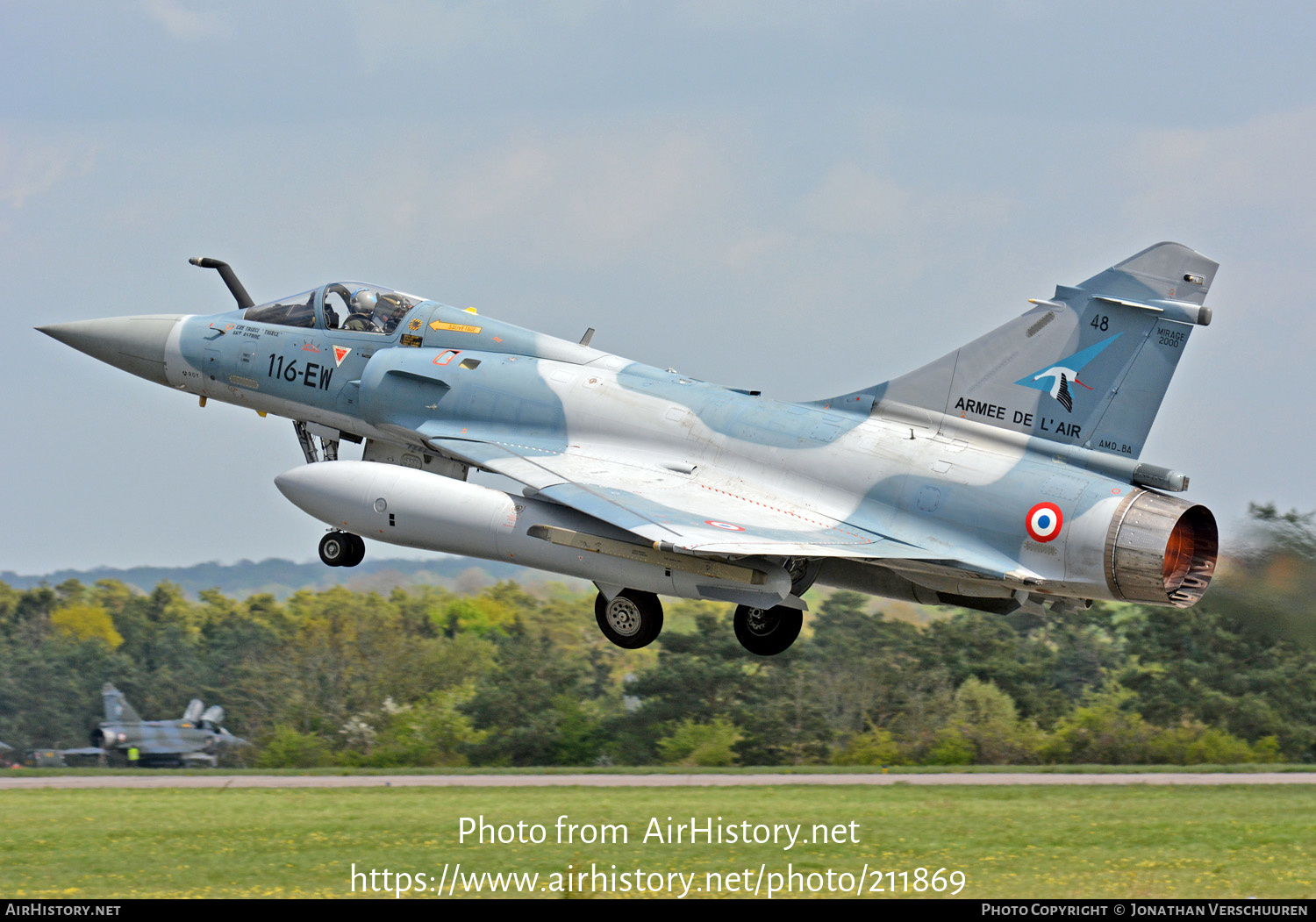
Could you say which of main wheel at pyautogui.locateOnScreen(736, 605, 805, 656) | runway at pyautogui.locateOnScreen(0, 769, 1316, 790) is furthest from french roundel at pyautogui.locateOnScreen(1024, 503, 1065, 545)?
runway at pyautogui.locateOnScreen(0, 769, 1316, 790)

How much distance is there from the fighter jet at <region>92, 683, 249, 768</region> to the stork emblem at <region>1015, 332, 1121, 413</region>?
46832mm

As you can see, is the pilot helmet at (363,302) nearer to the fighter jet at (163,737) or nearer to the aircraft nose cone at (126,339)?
the aircraft nose cone at (126,339)

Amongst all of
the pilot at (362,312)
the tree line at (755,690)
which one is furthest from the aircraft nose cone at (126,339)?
the tree line at (755,690)

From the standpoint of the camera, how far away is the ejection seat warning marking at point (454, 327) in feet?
54.4

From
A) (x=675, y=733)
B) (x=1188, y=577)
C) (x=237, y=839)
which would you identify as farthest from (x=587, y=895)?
(x=675, y=733)

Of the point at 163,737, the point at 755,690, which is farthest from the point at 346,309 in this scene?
the point at 163,737

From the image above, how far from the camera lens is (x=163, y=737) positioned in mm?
58688

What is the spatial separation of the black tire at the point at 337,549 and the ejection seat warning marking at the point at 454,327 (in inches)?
102

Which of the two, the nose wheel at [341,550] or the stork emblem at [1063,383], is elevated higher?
the stork emblem at [1063,383]

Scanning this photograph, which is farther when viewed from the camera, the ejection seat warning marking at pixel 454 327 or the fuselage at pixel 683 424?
the ejection seat warning marking at pixel 454 327

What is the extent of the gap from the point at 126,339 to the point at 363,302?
10.4ft

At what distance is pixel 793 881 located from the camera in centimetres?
2036

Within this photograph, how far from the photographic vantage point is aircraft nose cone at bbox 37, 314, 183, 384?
1773cm
